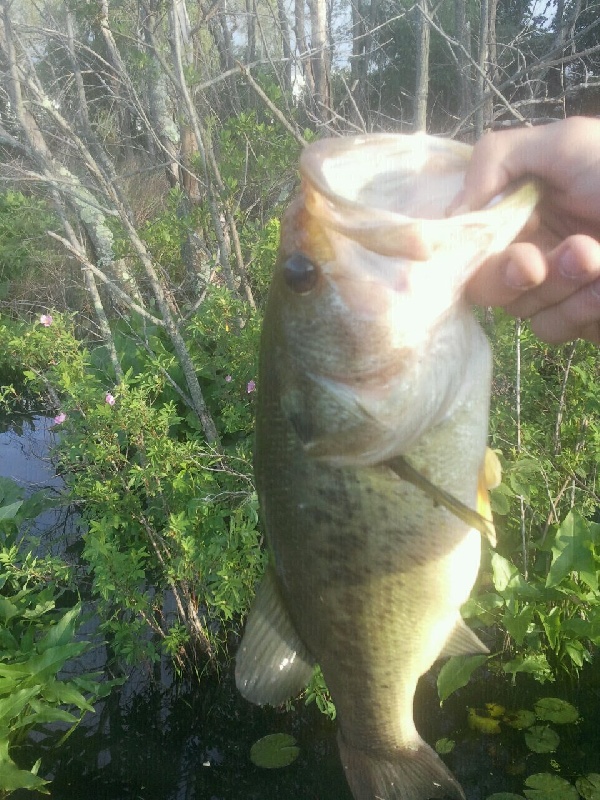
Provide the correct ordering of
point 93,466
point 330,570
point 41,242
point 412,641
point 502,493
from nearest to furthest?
point 330,570 → point 412,641 → point 502,493 → point 93,466 → point 41,242

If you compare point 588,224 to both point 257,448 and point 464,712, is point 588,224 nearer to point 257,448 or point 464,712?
point 257,448

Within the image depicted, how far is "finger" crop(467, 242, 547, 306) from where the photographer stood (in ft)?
4.90

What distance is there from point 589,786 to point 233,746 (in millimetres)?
1953

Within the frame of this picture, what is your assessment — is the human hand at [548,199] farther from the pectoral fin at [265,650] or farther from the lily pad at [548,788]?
the lily pad at [548,788]

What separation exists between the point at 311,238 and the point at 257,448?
0.55 m

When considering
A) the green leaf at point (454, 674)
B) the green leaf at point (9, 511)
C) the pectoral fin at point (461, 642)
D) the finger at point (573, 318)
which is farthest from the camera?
the green leaf at point (9, 511)

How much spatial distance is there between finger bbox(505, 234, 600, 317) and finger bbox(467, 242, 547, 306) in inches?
0.6

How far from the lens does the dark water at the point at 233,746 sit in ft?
11.4

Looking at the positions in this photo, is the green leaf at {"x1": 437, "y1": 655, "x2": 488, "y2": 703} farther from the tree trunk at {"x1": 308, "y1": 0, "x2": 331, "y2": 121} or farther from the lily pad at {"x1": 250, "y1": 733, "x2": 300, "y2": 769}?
the tree trunk at {"x1": 308, "y1": 0, "x2": 331, "y2": 121}

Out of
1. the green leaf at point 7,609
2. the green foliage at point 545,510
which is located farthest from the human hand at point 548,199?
the green leaf at point 7,609

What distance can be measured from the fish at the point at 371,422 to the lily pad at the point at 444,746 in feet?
6.32

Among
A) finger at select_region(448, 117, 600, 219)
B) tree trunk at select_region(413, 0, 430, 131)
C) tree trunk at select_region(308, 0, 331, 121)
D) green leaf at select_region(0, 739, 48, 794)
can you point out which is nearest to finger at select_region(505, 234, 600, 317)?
finger at select_region(448, 117, 600, 219)

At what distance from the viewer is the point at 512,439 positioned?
12.1 ft

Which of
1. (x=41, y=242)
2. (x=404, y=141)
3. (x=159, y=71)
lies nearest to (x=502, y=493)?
(x=404, y=141)
